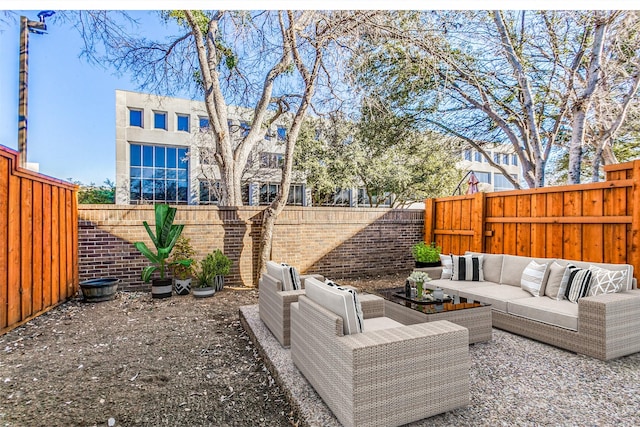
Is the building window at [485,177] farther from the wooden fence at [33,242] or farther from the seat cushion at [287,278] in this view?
the wooden fence at [33,242]

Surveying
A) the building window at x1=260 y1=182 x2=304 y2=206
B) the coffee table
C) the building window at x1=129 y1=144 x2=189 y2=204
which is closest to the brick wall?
the coffee table

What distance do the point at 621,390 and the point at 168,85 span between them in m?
9.29

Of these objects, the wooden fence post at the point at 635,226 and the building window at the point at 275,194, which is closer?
the wooden fence post at the point at 635,226

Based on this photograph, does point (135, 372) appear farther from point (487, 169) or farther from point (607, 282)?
point (487, 169)

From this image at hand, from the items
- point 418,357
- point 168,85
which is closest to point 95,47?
point 168,85

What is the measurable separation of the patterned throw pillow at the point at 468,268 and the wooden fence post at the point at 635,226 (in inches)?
67.5

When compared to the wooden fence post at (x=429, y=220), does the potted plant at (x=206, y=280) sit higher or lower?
lower

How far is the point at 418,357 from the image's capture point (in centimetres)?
209

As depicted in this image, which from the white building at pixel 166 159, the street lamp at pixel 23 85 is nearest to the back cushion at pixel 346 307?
the street lamp at pixel 23 85

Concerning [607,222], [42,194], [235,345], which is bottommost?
[235,345]

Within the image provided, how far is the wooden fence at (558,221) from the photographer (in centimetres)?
441

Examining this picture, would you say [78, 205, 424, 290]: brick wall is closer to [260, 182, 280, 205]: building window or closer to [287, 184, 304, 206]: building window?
[287, 184, 304, 206]: building window

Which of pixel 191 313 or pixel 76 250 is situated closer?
pixel 191 313
